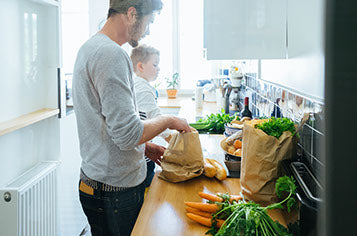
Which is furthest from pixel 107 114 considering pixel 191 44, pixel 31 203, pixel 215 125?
pixel 191 44

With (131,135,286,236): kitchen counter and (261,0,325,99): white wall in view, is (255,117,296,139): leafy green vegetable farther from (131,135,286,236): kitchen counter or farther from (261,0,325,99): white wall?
(131,135,286,236): kitchen counter

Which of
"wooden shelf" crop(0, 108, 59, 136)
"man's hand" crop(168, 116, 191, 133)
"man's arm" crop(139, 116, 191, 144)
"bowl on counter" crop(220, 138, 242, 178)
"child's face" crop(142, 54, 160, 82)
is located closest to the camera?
"man's arm" crop(139, 116, 191, 144)

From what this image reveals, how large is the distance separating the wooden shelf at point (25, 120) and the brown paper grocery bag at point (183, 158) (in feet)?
2.50

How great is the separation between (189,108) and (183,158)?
2.40 m

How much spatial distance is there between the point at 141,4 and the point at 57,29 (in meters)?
1.11

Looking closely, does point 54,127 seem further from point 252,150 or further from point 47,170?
point 252,150

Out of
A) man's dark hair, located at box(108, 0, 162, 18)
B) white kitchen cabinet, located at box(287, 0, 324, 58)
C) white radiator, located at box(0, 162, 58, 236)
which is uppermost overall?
man's dark hair, located at box(108, 0, 162, 18)

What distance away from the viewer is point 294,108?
60.7 inches

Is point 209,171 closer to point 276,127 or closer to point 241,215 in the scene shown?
point 276,127

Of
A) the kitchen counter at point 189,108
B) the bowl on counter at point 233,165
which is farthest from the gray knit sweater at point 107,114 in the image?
the kitchen counter at point 189,108

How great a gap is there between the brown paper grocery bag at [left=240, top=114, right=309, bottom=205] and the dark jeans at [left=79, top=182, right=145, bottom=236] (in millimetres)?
482

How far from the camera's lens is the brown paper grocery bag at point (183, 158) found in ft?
4.93

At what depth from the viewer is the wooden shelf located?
68.1 inches

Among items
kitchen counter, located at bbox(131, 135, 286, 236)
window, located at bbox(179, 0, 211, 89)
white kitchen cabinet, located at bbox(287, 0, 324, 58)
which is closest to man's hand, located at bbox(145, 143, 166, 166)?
kitchen counter, located at bbox(131, 135, 286, 236)
